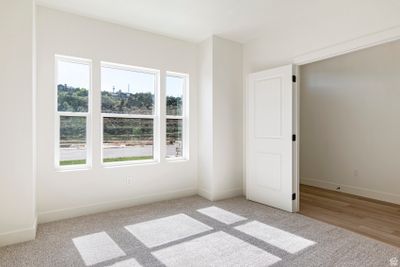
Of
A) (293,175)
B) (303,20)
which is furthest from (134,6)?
(293,175)

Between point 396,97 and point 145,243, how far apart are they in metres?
4.48

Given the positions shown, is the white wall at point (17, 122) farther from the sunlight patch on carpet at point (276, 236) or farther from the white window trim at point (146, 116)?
the sunlight patch on carpet at point (276, 236)

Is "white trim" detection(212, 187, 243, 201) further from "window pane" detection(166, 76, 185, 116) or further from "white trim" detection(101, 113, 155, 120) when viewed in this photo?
"white trim" detection(101, 113, 155, 120)

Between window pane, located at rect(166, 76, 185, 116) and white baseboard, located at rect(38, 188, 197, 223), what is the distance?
4.80ft

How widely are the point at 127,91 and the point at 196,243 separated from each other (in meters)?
2.57

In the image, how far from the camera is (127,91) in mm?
3875

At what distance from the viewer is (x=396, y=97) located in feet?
12.9

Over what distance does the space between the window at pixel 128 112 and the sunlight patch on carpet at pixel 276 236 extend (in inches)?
78.7

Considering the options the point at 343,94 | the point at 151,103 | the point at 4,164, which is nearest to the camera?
the point at 4,164

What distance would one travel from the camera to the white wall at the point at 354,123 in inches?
158

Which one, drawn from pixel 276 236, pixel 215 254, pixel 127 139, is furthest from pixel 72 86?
pixel 276 236

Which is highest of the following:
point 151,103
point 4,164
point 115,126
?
point 151,103

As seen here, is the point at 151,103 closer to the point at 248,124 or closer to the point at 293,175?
the point at 248,124

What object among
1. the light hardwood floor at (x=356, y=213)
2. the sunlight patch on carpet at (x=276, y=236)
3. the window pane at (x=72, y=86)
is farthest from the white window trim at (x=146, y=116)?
the light hardwood floor at (x=356, y=213)
